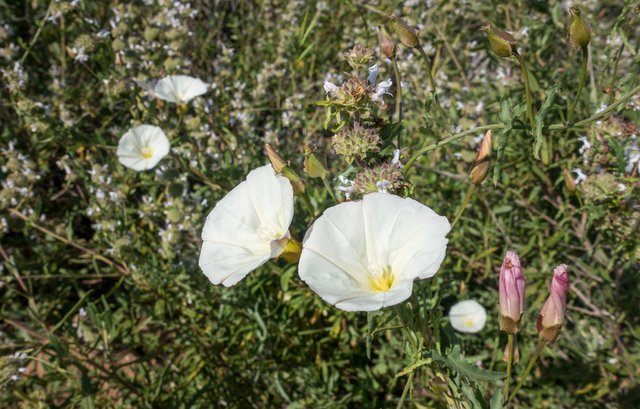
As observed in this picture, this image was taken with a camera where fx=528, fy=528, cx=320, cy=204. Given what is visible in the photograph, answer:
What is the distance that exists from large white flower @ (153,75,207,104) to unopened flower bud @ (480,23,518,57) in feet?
5.51

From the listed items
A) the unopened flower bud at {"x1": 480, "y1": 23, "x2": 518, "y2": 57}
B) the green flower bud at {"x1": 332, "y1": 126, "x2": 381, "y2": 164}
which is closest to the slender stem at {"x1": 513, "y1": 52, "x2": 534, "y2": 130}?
the unopened flower bud at {"x1": 480, "y1": 23, "x2": 518, "y2": 57}

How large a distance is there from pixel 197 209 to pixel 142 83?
2.16 feet

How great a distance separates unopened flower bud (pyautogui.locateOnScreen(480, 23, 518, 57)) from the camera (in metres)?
1.27

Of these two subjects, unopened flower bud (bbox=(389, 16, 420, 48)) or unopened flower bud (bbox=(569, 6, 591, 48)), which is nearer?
unopened flower bud (bbox=(569, 6, 591, 48))

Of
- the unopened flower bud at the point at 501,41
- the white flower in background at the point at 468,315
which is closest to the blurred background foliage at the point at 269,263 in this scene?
the white flower in background at the point at 468,315

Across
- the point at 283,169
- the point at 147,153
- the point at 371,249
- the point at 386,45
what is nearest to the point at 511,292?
the point at 371,249

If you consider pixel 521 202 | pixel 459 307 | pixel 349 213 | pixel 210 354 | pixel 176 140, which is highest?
pixel 349 213

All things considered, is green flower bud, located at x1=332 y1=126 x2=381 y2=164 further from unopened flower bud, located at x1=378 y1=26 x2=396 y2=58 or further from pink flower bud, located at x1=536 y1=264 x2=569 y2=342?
pink flower bud, located at x1=536 y1=264 x2=569 y2=342

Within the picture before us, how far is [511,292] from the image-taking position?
3.92 ft

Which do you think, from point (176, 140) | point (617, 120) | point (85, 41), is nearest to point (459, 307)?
point (617, 120)

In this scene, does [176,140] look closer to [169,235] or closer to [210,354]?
[169,235]

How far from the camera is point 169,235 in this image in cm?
258

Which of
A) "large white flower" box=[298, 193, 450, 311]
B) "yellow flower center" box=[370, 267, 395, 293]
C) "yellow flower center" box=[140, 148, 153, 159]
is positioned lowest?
"yellow flower center" box=[140, 148, 153, 159]

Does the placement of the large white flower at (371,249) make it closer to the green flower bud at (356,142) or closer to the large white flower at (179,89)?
the green flower bud at (356,142)
